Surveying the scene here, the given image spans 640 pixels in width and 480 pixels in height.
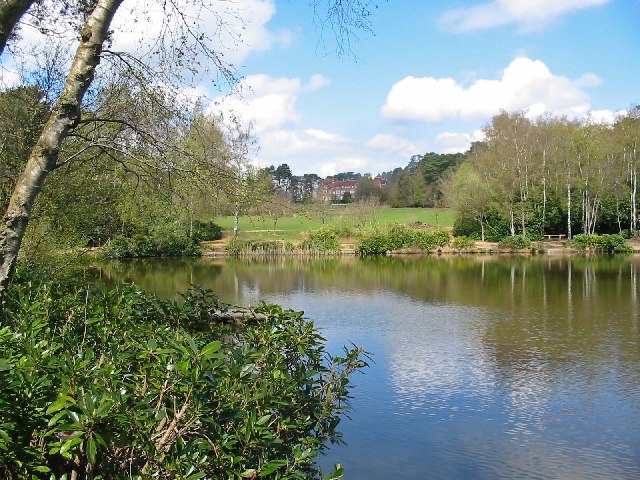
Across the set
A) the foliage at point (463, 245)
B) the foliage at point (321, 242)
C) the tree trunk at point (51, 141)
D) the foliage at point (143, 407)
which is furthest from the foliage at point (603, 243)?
the tree trunk at point (51, 141)

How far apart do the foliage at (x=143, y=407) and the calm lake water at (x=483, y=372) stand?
3669 mm

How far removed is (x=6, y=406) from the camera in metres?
2.59

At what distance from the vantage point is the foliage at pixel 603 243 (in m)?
40.5

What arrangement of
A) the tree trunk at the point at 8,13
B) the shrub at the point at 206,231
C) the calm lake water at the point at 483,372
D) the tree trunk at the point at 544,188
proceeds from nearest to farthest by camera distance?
the tree trunk at the point at 8,13
the calm lake water at the point at 483,372
the shrub at the point at 206,231
the tree trunk at the point at 544,188

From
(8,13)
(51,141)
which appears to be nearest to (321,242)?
(51,141)

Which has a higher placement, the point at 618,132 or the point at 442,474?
the point at 618,132

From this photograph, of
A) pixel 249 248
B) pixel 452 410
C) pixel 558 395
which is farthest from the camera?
pixel 249 248

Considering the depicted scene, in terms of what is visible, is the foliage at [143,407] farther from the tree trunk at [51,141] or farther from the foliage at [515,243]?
the foliage at [515,243]

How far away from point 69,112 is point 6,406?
69.2 inches

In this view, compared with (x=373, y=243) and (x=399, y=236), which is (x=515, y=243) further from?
(x=373, y=243)

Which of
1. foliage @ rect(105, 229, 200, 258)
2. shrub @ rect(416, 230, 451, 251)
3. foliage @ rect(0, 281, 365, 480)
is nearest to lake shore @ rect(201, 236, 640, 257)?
shrub @ rect(416, 230, 451, 251)

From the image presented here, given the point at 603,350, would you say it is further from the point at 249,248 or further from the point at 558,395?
the point at 249,248

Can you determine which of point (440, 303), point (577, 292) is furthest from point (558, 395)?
point (577, 292)

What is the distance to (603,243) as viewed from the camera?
1615 inches
